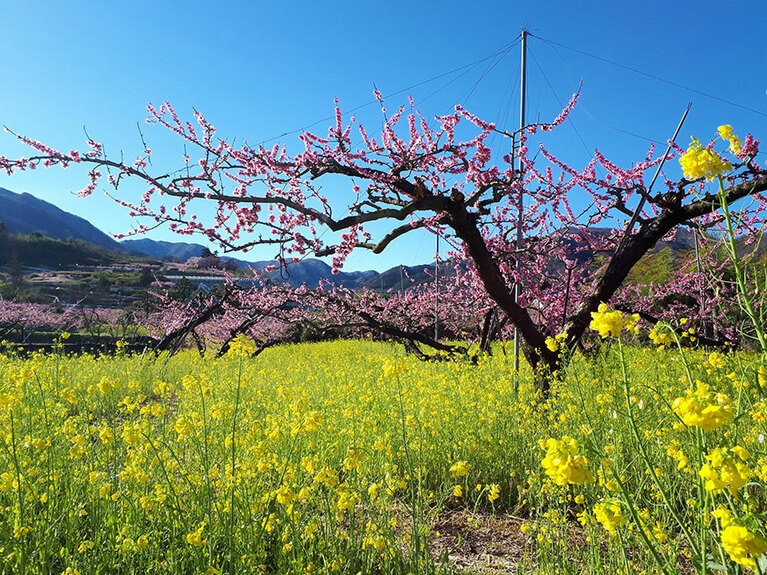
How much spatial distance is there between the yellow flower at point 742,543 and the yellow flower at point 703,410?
20cm

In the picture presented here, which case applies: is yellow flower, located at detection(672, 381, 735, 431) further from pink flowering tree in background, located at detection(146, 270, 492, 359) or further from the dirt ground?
pink flowering tree in background, located at detection(146, 270, 492, 359)

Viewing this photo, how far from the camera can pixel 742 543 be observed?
1010mm

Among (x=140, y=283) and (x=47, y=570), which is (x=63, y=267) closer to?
(x=140, y=283)

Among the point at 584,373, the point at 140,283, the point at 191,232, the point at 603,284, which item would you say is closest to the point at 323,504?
the point at 584,373

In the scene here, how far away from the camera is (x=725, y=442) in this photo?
11.6ft

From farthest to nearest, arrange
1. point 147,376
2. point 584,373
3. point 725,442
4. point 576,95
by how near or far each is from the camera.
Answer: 1. point 147,376
2. point 576,95
3. point 584,373
4. point 725,442

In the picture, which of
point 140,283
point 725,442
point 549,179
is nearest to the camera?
point 725,442

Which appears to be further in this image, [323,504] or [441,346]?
[441,346]

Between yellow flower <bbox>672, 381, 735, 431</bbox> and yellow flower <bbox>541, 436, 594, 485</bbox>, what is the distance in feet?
0.84

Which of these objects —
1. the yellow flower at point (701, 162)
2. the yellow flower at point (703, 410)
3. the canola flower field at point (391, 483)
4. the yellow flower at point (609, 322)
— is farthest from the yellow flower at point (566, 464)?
the yellow flower at point (701, 162)

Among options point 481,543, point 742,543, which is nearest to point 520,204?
point 481,543

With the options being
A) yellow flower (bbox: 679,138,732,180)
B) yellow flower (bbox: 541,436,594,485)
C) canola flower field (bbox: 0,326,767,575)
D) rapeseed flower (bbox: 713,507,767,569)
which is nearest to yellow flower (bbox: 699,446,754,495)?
canola flower field (bbox: 0,326,767,575)

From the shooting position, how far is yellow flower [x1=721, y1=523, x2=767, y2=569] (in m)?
1.00

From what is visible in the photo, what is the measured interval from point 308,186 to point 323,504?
147 inches
